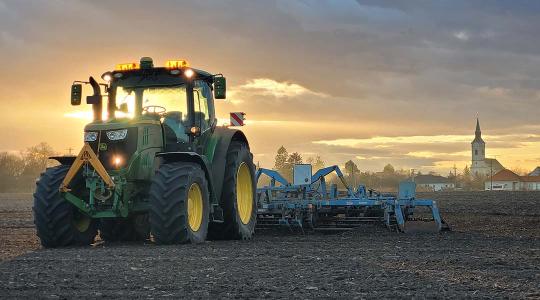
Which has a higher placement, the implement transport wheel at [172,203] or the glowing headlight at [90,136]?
the glowing headlight at [90,136]

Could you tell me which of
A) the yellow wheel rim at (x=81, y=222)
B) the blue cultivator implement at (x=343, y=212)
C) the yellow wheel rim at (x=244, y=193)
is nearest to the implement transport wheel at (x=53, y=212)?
the yellow wheel rim at (x=81, y=222)

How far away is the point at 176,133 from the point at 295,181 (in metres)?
5.92

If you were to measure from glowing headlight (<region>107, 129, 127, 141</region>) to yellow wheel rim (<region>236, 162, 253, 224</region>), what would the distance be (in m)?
3.10

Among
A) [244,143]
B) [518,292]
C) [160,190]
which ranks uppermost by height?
[244,143]

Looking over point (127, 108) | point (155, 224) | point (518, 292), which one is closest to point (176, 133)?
point (127, 108)

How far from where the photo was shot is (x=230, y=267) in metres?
8.97

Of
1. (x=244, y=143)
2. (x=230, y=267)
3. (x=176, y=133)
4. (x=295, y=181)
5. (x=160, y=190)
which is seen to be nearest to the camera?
(x=230, y=267)

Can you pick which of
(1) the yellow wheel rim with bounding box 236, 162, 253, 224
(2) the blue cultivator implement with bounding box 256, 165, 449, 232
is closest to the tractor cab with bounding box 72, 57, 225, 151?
(1) the yellow wheel rim with bounding box 236, 162, 253, 224

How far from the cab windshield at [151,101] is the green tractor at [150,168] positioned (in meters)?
0.02

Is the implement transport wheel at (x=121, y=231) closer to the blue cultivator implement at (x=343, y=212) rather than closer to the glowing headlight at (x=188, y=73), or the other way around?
the glowing headlight at (x=188, y=73)

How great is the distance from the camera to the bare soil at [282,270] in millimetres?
7055

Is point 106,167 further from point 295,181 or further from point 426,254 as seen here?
point 295,181

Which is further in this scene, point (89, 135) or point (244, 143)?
point (244, 143)

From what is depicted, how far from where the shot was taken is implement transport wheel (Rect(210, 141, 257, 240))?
1356 cm
